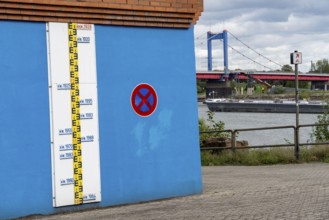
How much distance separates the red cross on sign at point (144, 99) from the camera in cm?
894

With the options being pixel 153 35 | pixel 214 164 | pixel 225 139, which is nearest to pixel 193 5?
pixel 153 35

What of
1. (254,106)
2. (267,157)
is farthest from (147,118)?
(254,106)

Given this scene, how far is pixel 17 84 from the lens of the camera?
7840 millimetres

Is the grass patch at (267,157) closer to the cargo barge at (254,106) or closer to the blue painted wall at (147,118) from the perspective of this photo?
the blue painted wall at (147,118)

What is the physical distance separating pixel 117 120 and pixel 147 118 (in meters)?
0.54

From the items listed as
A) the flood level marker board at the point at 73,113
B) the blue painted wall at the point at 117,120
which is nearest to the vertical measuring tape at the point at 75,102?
the flood level marker board at the point at 73,113

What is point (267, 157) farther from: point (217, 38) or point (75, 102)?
point (217, 38)

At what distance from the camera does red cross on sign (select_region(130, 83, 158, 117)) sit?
352 inches

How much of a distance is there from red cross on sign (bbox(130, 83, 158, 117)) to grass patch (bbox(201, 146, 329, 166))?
6365mm

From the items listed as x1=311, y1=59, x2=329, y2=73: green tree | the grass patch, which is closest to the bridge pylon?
x1=311, y1=59, x2=329, y2=73: green tree

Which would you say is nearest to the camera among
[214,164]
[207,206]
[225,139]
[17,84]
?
[17,84]

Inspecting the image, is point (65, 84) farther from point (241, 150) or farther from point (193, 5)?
point (241, 150)

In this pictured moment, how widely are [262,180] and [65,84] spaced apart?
15.5ft

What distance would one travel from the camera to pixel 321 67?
93.8 metres
